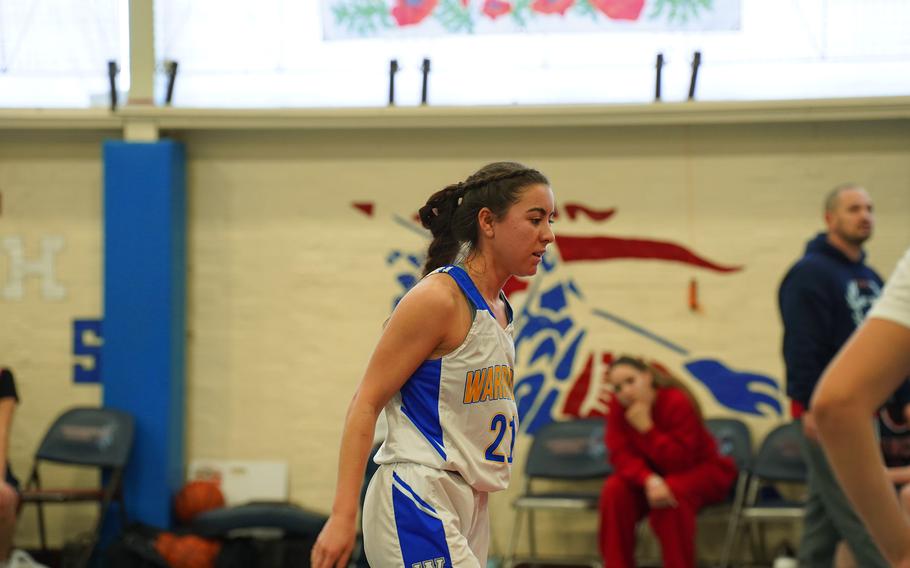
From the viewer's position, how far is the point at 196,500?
6773mm

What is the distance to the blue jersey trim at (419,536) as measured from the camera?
96.3 inches

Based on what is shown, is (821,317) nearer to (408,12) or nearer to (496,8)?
(496,8)

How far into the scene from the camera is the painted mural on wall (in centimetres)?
682

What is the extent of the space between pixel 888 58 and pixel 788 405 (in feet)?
7.15

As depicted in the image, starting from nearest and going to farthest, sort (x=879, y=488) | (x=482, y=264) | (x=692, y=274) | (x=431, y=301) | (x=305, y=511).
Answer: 1. (x=879, y=488)
2. (x=431, y=301)
3. (x=482, y=264)
4. (x=305, y=511)
5. (x=692, y=274)

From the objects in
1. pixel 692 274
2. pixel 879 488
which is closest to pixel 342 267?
pixel 692 274

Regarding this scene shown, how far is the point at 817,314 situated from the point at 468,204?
2.29m

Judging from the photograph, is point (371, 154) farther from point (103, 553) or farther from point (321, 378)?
point (103, 553)

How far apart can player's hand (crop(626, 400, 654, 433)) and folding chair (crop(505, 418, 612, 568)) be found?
1.98 ft

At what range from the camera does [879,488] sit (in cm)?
141

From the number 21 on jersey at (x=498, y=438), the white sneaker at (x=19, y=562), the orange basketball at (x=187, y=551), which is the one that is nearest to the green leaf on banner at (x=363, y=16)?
the orange basketball at (x=187, y=551)

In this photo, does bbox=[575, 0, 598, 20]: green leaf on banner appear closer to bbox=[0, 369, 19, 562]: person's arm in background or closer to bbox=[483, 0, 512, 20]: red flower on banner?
bbox=[483, 0, 512, 20]: red flower on banner

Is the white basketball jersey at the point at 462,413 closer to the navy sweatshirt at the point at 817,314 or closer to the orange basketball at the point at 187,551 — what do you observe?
the navy sweatshirt at the point at 817,314

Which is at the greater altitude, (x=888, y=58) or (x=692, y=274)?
(x=888, y=58)
